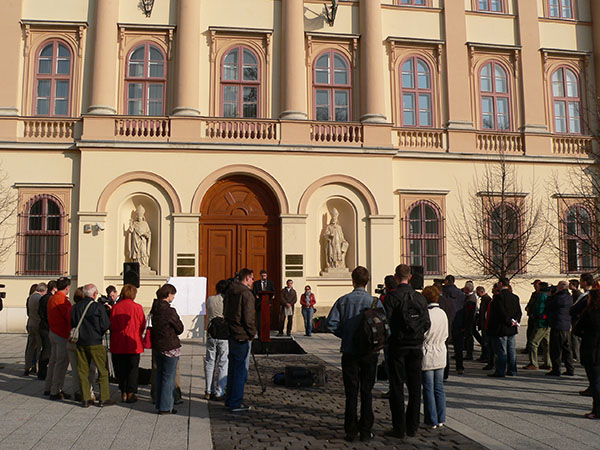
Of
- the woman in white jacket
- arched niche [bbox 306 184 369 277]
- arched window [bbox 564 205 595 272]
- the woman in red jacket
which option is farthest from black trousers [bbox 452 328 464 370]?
arched window [bbox 564 205 595 272]

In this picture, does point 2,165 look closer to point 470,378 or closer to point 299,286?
point 299,286

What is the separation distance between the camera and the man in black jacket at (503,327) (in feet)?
36.2

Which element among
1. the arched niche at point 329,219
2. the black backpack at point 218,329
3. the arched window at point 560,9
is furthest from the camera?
the arched window at point 560,9

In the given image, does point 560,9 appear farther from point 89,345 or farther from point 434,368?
point 89,345

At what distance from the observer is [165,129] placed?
62.3 feet

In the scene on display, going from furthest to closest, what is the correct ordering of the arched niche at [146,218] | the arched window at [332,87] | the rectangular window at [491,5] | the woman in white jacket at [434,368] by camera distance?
the rectangular window at [491,5], the arched window at [332,87], the arched niche at [146,218], the woman in white jacket at [434,368]

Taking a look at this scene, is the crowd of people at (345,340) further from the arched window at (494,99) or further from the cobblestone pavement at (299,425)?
the arched window at (494,99)

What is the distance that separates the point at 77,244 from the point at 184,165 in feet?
14.3

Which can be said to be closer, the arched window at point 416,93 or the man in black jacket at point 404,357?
the man in black jacket at point 404,357

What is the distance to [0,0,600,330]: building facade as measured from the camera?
18.7m

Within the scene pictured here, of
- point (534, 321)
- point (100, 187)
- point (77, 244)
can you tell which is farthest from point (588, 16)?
point (77, 244)

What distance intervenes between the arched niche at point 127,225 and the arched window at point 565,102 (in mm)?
15357

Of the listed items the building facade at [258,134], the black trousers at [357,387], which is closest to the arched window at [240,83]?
the building facade at [258,134]

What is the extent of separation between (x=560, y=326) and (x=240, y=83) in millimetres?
13452
